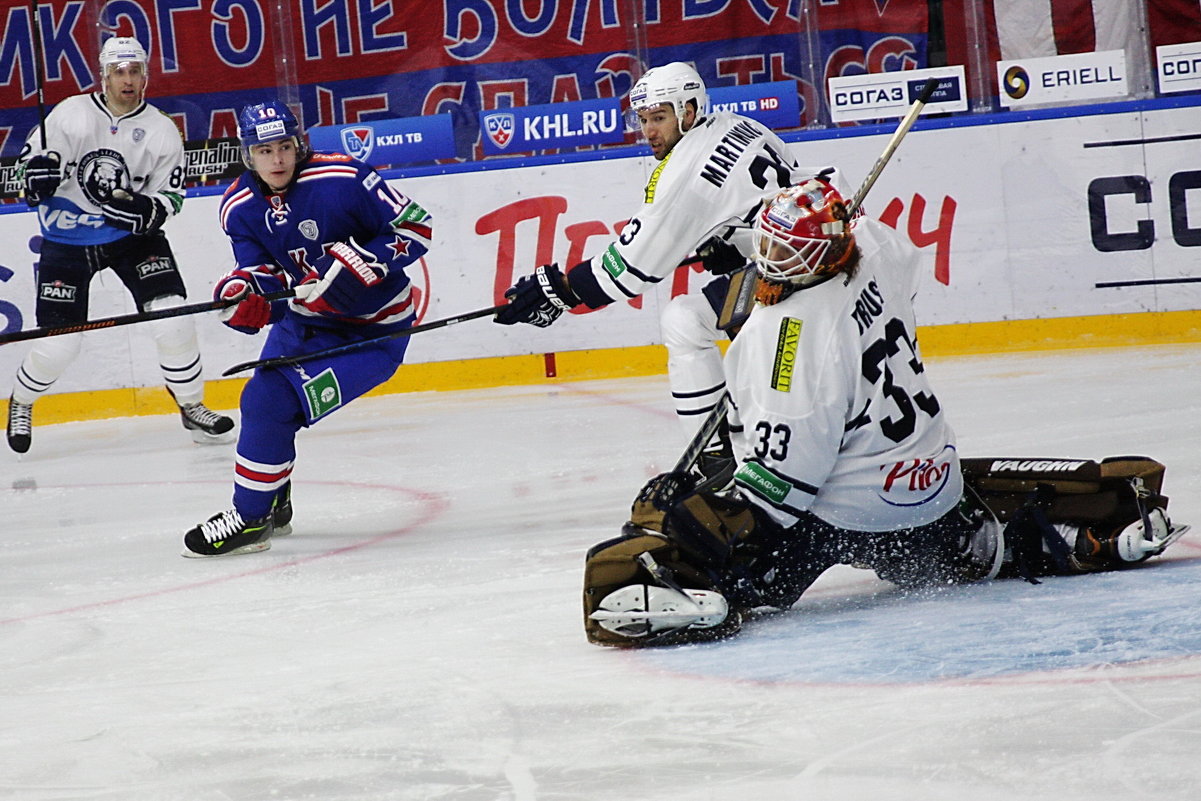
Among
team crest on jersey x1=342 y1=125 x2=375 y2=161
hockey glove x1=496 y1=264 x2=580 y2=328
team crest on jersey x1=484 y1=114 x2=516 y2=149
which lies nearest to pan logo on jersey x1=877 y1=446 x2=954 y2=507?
hockey glove x1=496 y1=264 x2=580 y2=328

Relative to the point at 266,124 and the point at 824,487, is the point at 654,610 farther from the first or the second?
the point at 266,124

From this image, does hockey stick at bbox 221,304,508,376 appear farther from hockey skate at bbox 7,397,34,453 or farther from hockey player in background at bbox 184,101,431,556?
hockey skate at bbox 7,397,34,453

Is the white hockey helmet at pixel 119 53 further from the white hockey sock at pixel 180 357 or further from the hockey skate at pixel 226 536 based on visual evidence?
the hockey skate at pixel 226 536

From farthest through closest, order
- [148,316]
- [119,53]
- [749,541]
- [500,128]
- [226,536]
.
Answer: [500,128] < [119,53] < [148,316] < [226,536] < [749,541]

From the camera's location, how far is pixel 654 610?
2463mm

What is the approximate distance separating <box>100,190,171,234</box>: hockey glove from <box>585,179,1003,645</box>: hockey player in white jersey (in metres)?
3.83

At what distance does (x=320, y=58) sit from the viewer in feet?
25.8

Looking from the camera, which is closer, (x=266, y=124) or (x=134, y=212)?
(x=266, y=124)

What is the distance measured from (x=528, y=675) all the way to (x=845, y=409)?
665 millimetres

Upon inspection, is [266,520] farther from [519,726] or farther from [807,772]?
[807,772]

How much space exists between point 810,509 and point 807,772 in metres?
0.78

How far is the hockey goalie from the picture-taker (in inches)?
97.2

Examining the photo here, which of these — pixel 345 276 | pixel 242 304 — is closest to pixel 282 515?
pixel 242 304

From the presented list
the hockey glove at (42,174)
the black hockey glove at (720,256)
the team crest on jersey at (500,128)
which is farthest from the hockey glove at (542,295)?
the team crest on jersey at (500,128)
